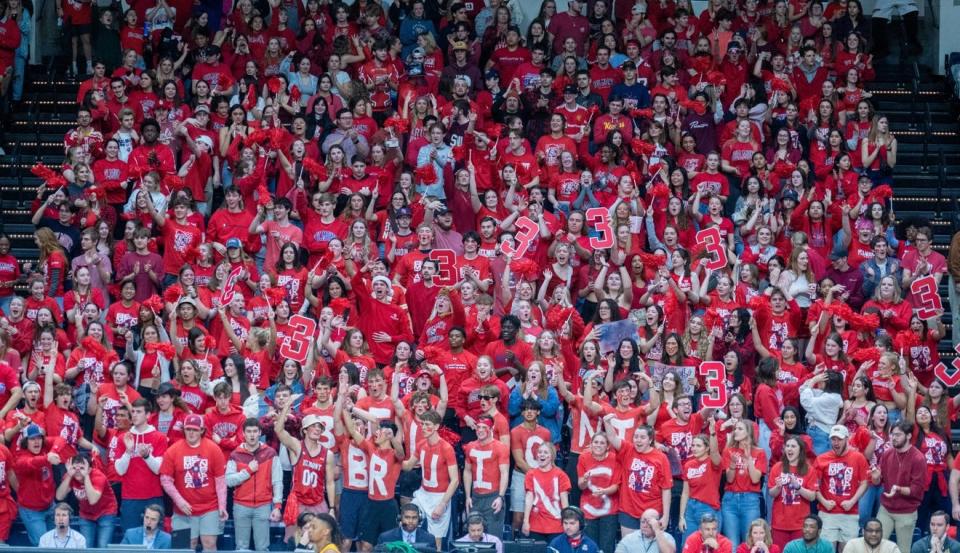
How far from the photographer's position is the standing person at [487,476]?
47.6 ft

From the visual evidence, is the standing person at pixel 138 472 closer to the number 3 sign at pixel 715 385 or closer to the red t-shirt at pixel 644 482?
the red t-shirt at pixel 644 482

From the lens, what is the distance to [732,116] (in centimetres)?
1939

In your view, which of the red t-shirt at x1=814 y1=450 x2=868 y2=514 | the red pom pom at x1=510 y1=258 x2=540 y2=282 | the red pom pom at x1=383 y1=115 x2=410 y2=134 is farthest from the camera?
the red pom pom at x1=383 y1=115 x2=410 y2=134

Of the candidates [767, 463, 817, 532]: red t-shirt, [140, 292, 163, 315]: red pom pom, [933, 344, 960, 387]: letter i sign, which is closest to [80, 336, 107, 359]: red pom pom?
[140, 292, 163, 315]: red pom pom

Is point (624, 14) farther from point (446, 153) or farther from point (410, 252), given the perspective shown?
point (410, 252)

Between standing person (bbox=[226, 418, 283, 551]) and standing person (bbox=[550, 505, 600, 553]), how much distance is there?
7.49 ft

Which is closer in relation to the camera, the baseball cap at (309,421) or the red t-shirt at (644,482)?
the red t-shirt at (644,482)

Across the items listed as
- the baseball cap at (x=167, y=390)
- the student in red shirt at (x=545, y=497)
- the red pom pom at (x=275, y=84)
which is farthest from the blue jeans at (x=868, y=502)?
the red pom pom at (x=275, y=84)

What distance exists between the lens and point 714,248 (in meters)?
16.9

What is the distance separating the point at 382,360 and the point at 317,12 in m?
5.55

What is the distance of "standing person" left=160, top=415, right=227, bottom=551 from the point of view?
14.4 meters

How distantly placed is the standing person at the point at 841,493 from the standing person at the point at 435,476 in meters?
2.92

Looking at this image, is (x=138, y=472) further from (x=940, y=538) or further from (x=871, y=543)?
(x=940, y=538)

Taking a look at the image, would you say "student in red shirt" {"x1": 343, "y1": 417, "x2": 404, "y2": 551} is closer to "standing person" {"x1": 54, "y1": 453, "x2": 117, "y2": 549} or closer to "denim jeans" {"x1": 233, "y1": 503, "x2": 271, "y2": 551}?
"denim jeans" {"x1": 233, "y1": 503, "x2": 271, "y2": 551}
